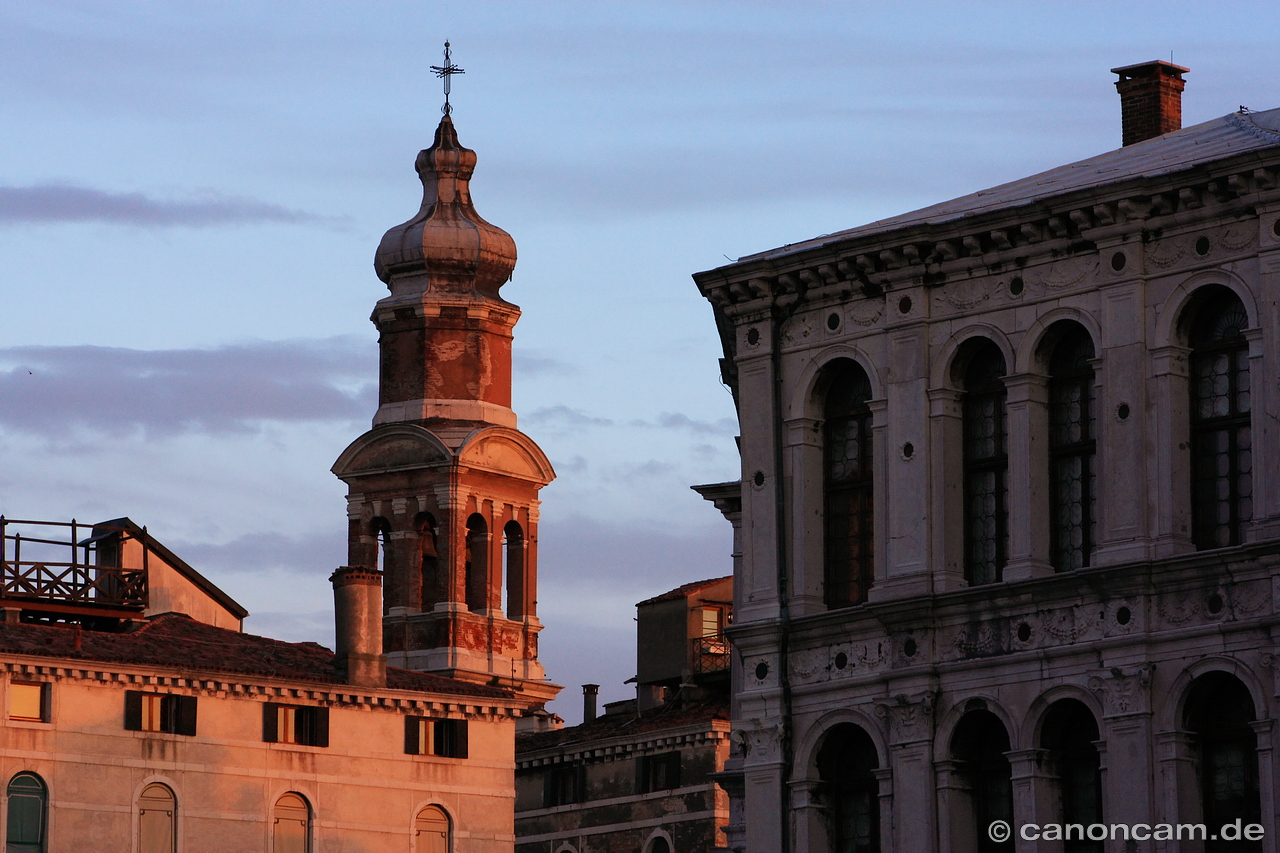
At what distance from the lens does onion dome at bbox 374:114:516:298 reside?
91.1 meters

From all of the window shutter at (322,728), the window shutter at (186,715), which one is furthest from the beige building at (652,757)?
the window shutter at (186,715)

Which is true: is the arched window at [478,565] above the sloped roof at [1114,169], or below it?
above

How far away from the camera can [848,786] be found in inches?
1738

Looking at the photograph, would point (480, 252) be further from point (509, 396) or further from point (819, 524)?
point (819, 524)

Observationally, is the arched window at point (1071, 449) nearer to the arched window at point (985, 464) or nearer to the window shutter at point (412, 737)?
the arched window at point (985, 464)

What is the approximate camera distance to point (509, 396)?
91.7m

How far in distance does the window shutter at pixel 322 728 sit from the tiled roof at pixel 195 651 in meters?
0.60

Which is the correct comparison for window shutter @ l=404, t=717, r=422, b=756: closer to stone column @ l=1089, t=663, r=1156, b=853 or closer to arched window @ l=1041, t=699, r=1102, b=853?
arched window @ l=1041, t=699, r=1102, b=853

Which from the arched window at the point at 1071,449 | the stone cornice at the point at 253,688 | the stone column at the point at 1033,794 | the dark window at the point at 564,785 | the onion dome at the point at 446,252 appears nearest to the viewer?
the stone column at the point at 1033,794

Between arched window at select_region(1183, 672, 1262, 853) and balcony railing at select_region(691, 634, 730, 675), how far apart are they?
34017 millimetres

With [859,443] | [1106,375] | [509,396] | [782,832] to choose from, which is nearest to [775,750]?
[782,832]

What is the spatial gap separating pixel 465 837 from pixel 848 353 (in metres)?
22.1

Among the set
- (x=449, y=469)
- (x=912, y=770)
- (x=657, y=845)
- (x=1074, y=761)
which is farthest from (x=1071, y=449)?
(x=449, y=469)

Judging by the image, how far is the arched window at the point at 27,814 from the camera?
192 ft
